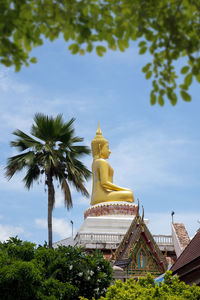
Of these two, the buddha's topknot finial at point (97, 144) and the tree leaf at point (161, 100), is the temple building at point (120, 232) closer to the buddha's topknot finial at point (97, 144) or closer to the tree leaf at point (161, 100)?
the buddha's topknot finial at point (97, 144)

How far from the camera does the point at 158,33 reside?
3516 millimetres

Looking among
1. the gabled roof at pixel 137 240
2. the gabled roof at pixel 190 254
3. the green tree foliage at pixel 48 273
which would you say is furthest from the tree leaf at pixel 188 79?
the gabled roof at pixel 137 240

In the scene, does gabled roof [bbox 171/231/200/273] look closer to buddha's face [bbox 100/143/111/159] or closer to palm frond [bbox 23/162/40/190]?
palm frond [bbox 23/162/40/190]

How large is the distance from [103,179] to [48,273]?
19634 mm

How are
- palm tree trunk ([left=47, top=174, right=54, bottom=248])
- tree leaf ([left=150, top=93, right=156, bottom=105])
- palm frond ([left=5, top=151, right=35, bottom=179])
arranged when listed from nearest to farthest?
tree leaf ([left=150, top=93, right=156, bottom=105]) → palm tree trunk ([left=47, top=174, right=54, bottom=248]) → palm frond ([left=5, top=151, right=35, bottom=179])

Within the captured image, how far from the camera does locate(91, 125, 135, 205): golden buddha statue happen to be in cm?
3053

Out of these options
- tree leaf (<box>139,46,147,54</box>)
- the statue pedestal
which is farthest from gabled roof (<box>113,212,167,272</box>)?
tree leaf (<box>139,46,147,54</box>)

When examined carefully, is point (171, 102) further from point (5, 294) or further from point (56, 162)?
point (56, 162)

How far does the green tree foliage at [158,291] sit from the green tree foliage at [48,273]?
1.57 metres

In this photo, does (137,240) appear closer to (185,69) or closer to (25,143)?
(25,143)

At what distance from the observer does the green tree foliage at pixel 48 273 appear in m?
10.4

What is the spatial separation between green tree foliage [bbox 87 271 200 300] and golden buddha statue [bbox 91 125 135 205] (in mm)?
19833

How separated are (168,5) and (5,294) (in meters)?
8.76

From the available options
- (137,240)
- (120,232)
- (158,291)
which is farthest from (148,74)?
(120,232)
